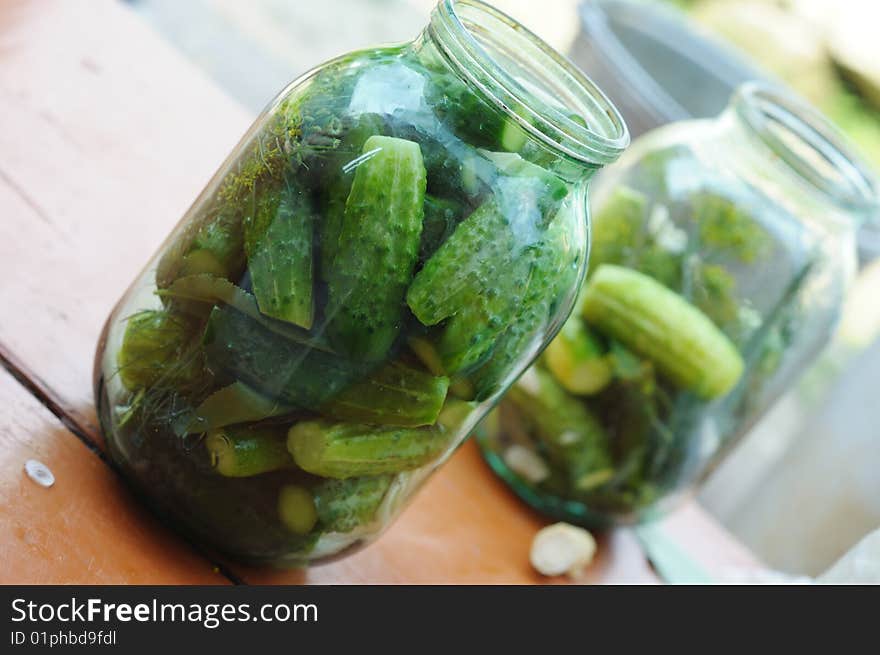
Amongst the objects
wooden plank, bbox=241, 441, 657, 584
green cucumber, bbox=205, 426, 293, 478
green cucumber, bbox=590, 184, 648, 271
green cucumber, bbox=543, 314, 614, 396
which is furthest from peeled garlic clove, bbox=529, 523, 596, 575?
green cucumber, bbox=205, 426, 293, 478

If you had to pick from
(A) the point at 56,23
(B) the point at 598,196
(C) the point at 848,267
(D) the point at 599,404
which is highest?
(C) the point at 848,267

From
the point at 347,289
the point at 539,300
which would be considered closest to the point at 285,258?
the point at 347,289

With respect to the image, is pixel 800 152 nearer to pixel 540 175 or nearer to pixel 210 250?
pixel 540 175

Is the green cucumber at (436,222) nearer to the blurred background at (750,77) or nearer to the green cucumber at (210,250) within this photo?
the green cucumber at (210,250)

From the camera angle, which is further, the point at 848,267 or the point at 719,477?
the point at 719,477

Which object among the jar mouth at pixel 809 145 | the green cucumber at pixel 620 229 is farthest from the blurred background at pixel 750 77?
the green cucumber at pixel 620 229

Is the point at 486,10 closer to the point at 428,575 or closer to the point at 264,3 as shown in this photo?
the point at 428,575

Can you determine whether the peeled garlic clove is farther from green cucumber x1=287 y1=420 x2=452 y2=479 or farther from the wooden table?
green cucumber x1=287 y1=420 x2=452 y2=479

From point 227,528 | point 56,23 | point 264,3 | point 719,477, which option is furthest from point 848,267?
point 264,3
